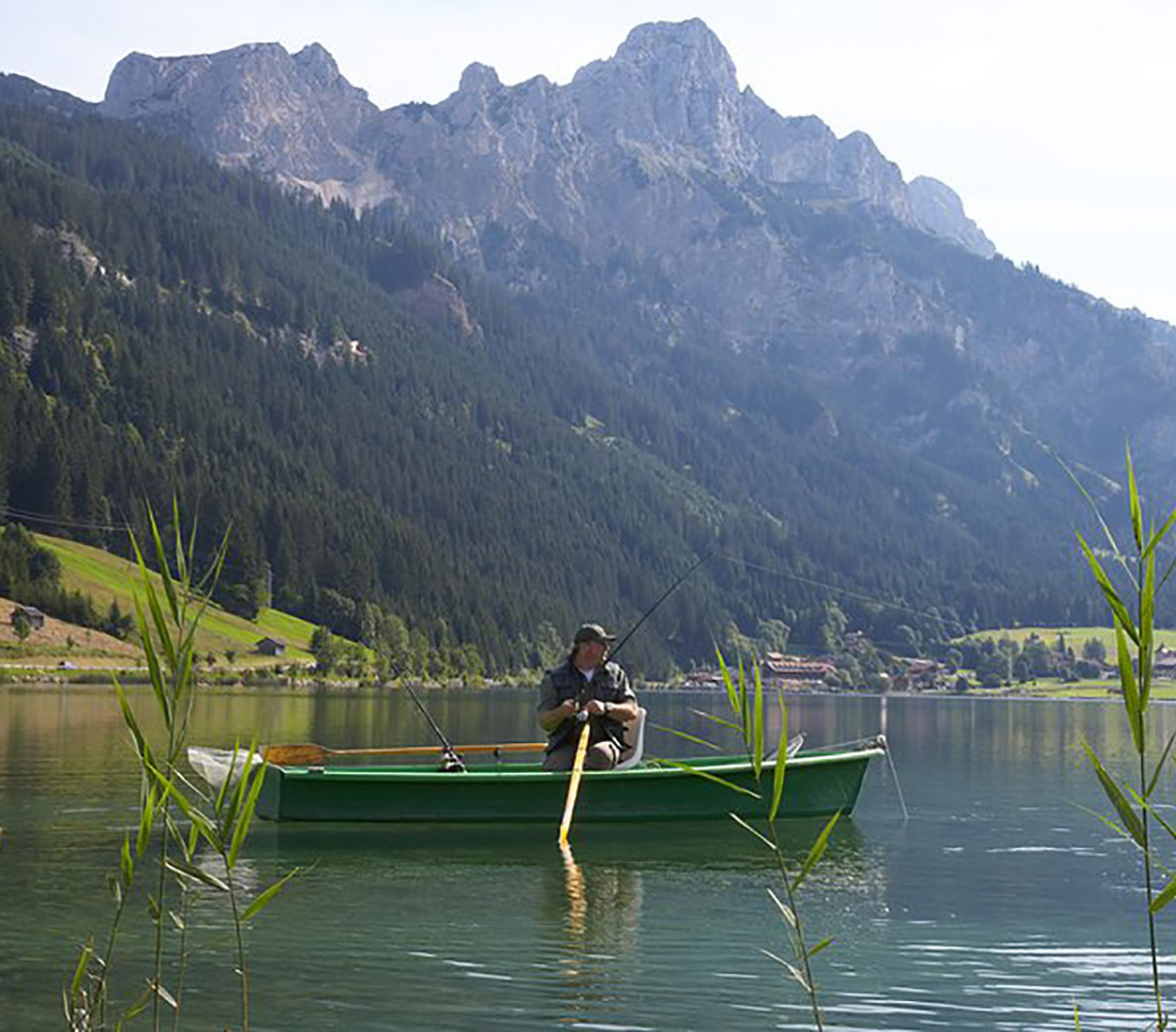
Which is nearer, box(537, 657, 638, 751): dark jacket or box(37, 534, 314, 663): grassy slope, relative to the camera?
box(537, 657, 638, 751): dark jacket

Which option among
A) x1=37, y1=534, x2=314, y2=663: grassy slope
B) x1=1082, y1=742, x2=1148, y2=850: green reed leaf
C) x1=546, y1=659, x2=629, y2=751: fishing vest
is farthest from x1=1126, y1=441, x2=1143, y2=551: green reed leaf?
x1=37, y1=534, x2=314, y2=663: grassy slope

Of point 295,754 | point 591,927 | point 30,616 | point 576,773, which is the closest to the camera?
Answer: point 591,927

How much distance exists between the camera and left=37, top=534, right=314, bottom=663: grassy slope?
151 m

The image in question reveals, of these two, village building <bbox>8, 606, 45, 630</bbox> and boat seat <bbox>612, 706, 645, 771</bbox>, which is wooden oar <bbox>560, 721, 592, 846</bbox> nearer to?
boat seat <bbox>612, 706, 645, 771</bbox>

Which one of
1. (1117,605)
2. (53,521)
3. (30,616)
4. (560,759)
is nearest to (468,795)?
(560,759)

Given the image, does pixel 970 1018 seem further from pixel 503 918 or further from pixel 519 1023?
pixel 503 918

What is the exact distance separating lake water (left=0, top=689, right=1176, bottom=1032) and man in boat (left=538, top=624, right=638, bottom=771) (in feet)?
5.22

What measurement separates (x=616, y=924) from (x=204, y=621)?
129 metres

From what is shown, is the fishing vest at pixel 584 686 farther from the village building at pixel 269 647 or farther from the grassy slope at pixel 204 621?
the village building at pixel 269 647

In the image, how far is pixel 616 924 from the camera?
19609mm

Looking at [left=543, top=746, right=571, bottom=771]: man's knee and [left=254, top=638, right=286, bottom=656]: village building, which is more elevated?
[left=543, top=746, right=571, bottom=771]: man's knee

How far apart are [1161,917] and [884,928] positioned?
4408mm

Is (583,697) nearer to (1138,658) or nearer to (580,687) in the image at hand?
(580,687)

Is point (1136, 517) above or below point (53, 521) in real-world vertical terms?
below
